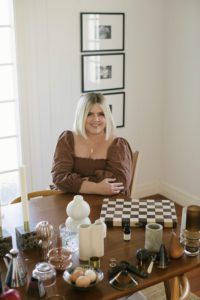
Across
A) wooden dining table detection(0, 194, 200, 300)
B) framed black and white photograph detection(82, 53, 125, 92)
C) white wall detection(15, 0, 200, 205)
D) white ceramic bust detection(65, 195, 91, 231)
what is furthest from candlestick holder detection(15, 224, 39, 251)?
framed black and white photograph detection(82, 53, 125, 92)

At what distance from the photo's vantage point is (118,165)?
98.4 inches

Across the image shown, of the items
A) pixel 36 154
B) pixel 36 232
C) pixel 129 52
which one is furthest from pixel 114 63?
pixel 36 232

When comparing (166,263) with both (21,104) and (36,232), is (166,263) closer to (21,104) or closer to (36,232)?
(36,232)

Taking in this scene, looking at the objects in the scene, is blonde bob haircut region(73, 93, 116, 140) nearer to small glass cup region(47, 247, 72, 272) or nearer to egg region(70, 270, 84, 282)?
small glass cup region(47, 247, 72, 272)

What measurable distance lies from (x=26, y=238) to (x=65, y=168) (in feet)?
2.59

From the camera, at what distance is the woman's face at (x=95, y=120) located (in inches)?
101

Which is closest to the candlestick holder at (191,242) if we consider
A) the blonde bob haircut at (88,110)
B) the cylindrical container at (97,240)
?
the cylindrical container at (97,240)

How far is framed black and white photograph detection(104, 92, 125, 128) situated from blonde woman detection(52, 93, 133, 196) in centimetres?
127

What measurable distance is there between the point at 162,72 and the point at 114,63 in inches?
22.5

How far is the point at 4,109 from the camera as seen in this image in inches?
134

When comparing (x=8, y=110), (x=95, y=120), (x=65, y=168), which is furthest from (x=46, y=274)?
(x=8, y=110)

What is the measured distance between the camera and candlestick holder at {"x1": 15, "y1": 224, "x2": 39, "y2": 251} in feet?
5.85

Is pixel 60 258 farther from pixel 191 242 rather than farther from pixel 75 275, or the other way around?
pixel 191 242

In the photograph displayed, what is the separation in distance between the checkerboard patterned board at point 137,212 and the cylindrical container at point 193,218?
15 centimetres
